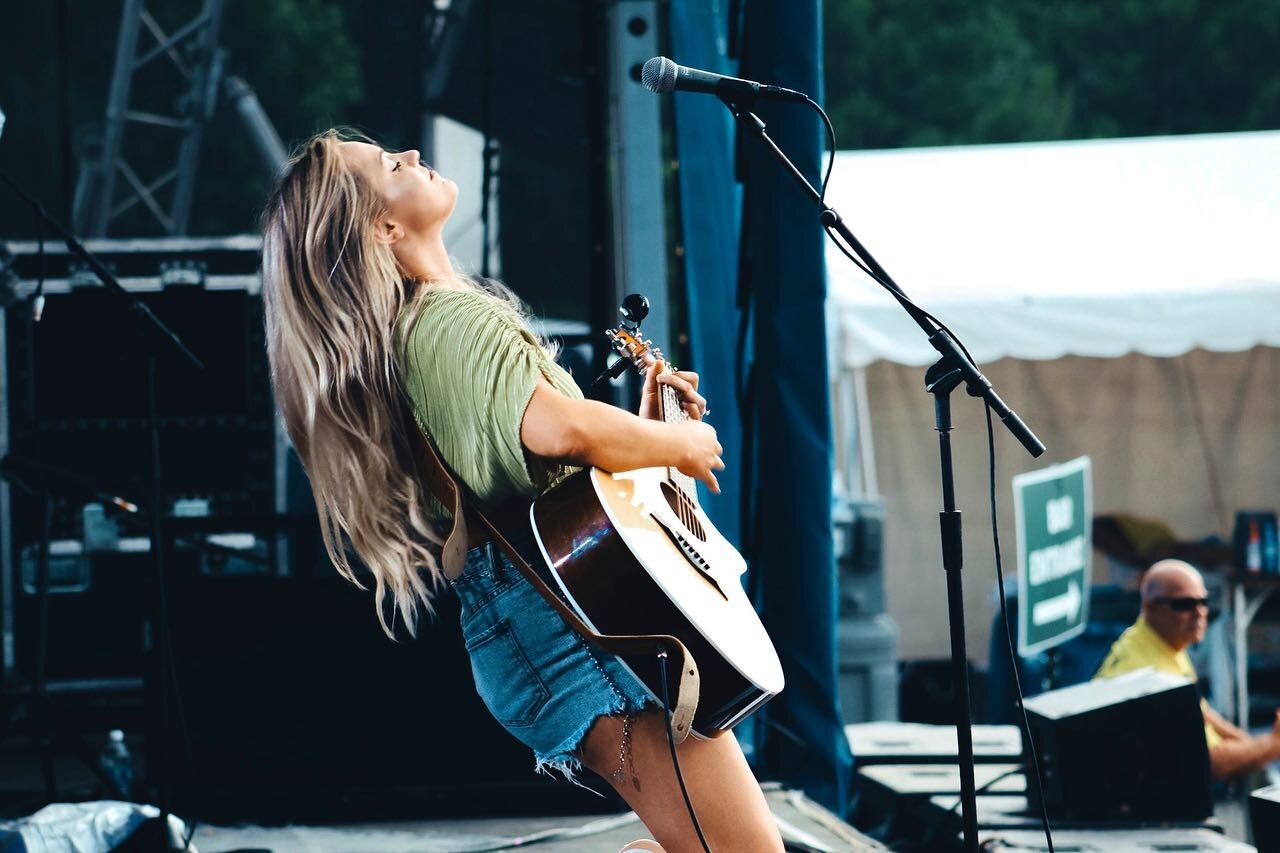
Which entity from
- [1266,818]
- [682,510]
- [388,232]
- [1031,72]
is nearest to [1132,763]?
[1266,818]

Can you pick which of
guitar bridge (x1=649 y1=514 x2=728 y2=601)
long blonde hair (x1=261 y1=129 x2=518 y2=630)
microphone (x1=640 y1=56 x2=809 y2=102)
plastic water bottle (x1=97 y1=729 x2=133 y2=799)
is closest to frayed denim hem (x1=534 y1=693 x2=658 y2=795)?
guitar bridge (x1=649 y1=514 x2=728 y2=601)

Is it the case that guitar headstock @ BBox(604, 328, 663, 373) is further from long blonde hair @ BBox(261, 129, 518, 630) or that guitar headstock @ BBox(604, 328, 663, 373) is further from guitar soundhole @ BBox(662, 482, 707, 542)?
long blonde hair @ BBox(261, 129, 518, 630)

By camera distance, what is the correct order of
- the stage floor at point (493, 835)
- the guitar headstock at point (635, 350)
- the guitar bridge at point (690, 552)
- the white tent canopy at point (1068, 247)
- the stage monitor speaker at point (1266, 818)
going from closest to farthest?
the guitar bridge at point (690, 552) → the guitar headstock at point (635, 350) → the stage monitor speaker at point (1266, 818) → the stage floor at point (493, 835) → the white tent canopy at point (1068, 247)

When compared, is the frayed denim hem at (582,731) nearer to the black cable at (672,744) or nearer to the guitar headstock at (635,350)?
the black cable at (672,744)

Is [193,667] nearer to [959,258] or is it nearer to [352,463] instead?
[352,463]

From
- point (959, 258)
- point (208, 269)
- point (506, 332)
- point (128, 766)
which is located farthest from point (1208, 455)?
point (506, 332)

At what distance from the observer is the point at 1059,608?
5562 mm

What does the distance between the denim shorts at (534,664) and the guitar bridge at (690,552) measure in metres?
0.19

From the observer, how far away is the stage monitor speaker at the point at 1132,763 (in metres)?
4.20

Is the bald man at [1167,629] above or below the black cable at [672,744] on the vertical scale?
below

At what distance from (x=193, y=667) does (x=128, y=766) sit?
936 millimetres

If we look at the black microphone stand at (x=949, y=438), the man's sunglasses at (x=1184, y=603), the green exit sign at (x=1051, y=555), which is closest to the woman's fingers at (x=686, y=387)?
the black microphone stand at (x=949, y=438)

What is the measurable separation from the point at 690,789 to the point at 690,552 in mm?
364

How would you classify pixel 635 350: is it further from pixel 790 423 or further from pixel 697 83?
pixel 790 423
